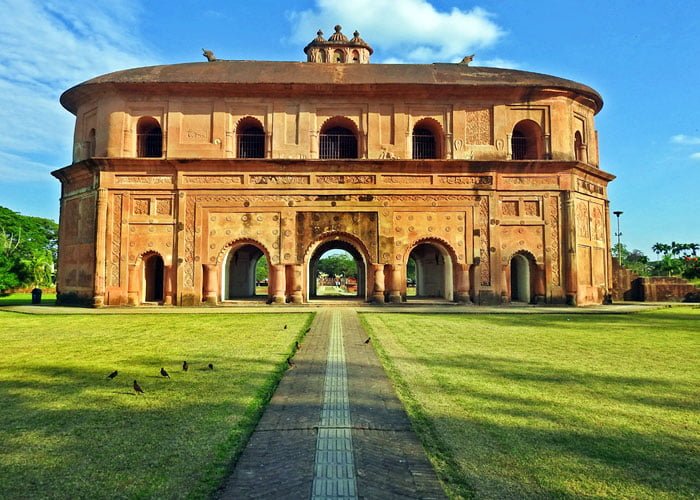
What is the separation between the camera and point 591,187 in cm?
2138

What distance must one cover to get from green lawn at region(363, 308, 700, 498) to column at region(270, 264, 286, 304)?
1114 centimetres

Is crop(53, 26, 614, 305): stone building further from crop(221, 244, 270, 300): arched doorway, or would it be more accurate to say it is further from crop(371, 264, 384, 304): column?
crop(221, 244, 270, 300): arched doorway

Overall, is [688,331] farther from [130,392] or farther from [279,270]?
[279,270]

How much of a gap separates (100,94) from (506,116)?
61.6 ft

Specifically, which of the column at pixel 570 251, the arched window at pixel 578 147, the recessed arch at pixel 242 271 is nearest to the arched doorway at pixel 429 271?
the column at pixel 570 251

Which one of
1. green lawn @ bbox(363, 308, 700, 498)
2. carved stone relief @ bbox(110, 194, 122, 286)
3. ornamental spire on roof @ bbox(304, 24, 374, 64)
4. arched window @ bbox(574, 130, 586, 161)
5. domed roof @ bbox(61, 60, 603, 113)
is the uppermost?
ornamental spire on roof @ bbox(304, 24, 374, 64)

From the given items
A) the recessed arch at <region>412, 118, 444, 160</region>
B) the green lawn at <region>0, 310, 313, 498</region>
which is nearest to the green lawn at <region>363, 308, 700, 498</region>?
the green lawn at <region>0, 310, 313, 498</region>

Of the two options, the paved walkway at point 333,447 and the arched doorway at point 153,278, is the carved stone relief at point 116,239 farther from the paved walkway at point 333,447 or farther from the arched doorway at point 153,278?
the paved walkway at point 333,447

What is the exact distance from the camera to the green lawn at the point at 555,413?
286cm

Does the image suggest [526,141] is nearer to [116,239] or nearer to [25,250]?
[116,239]

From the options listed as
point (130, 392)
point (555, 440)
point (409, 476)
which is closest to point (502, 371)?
point (555, 440)

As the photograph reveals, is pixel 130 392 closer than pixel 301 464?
No

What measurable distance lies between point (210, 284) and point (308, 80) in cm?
1017

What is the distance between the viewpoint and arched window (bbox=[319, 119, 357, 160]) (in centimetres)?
2094
